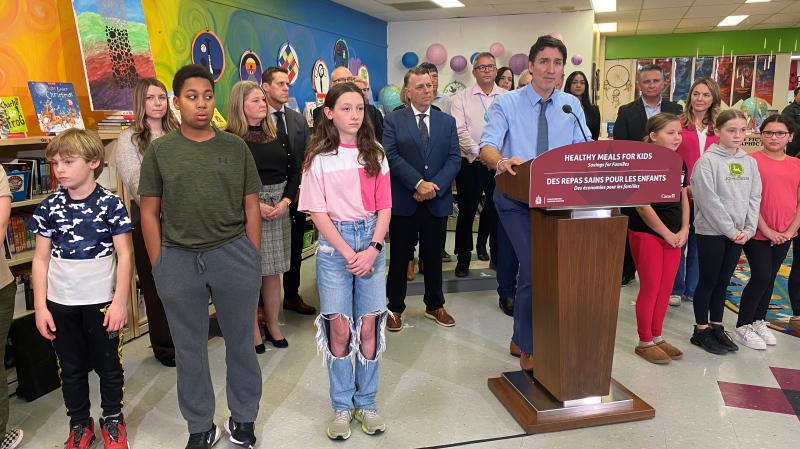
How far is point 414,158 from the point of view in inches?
143

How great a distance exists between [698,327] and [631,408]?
3.93ft

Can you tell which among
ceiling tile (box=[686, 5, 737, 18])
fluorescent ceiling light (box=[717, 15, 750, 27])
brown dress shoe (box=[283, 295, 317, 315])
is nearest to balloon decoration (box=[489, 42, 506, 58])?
ceiling tile (box=[686, 5, 737, 18])

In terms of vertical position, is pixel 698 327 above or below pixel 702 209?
below

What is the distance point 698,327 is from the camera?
137 inches

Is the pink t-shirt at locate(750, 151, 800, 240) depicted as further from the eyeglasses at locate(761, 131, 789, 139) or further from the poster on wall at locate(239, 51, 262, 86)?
the poster on wall at locate(239, 51, 262, 86)

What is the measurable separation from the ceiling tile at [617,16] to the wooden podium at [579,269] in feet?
27.0

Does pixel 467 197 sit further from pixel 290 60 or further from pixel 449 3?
pixel 449 3

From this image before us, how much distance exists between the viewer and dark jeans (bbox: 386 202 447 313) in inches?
146

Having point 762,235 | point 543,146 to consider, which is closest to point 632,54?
point 762,235

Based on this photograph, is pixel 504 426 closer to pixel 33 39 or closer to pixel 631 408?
pixel 631 408

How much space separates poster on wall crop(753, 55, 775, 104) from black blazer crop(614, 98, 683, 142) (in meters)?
9.92

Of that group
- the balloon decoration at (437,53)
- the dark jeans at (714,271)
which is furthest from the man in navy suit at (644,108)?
the balloon decoration at (437,53)

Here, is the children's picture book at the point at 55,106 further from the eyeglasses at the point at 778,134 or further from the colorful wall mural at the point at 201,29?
the eyeglasses at the point at 778,134

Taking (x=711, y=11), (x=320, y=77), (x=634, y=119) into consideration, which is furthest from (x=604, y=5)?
(x=634, y=119)
